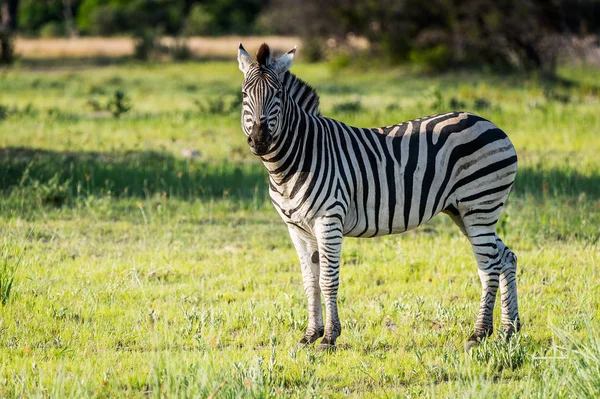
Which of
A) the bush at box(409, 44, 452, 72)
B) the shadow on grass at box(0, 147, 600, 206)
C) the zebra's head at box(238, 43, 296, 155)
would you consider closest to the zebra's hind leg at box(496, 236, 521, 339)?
the zebra's head at box(238, 43, 296, 155)

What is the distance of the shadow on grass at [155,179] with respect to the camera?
10.4 metres

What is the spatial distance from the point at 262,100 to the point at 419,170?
4.04ft

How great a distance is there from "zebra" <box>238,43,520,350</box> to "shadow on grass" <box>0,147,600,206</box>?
4050 mm

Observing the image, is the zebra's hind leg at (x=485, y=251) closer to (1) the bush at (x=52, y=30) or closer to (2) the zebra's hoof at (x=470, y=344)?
(2) the zebra's hoof at (x=470, y=344)

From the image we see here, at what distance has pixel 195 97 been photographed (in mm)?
21703

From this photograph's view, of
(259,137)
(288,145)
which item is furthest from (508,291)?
(259,137)

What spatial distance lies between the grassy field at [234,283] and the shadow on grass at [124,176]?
38mm

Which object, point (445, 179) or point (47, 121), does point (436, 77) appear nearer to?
point (47, 121)

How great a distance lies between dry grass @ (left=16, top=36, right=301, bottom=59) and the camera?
1506 inches

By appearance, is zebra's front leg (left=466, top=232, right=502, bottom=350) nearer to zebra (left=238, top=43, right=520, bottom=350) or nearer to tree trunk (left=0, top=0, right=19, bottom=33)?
zebra (left=238, top=43, right=520, bottom=350)

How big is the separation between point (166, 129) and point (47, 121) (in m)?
2.25

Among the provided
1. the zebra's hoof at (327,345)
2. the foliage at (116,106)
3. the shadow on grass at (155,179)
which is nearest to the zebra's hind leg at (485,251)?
the zebra's hoof at (327,345)

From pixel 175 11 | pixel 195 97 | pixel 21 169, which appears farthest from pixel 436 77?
pixel 175 11

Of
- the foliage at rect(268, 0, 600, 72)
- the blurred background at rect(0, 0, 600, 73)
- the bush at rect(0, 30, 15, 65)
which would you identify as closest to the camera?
the foliage at rect(268, 0, 600, 72)
